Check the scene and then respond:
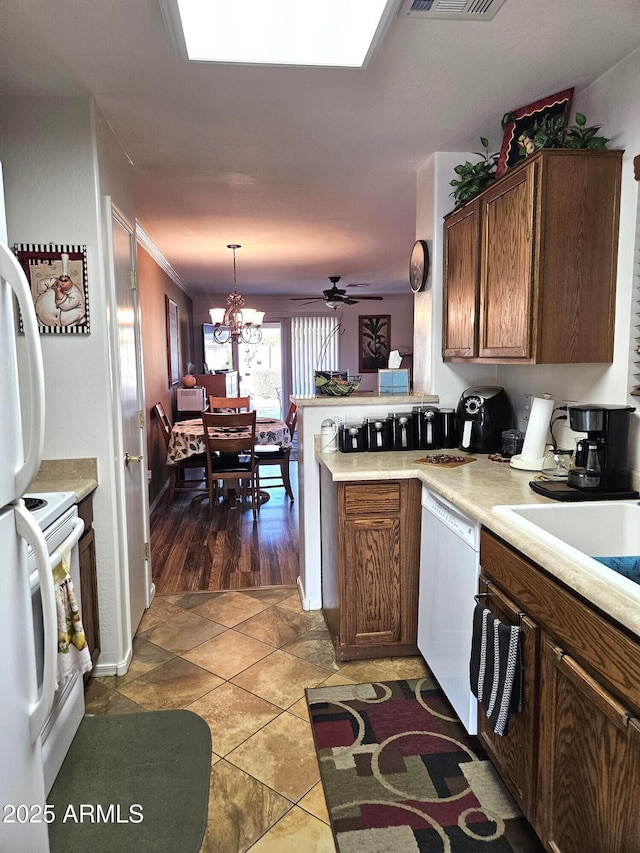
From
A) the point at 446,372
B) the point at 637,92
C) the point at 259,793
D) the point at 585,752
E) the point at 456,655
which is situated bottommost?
the point at 259,793

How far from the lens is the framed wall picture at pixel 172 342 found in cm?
613

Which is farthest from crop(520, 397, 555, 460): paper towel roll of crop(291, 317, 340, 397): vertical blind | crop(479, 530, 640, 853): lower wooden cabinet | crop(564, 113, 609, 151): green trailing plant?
crop(291, 317, 340, 397): vertical blind

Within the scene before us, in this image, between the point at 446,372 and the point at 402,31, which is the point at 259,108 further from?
the point at 446,372

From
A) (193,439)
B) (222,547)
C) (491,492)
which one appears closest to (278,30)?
(491,492)

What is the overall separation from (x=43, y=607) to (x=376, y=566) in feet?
5.12

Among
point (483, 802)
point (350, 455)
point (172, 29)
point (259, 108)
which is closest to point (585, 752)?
point (483, 802)

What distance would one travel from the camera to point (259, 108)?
2.29m

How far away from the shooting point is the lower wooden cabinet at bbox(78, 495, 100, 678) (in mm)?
2215

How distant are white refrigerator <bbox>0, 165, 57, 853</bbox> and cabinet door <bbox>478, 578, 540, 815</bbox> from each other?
3.77 ft

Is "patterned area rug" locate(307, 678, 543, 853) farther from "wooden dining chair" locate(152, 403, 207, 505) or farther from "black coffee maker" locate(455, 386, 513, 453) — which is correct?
"wooden dining chair" locate(152, 403, 207, 505)

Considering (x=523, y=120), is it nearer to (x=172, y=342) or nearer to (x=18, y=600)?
(x=18, y=600)

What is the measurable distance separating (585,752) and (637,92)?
2044 mm

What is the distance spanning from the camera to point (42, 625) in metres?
1.60

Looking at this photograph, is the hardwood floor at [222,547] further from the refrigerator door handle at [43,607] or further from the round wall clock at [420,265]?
the refrigerator door handle at [43,607]
